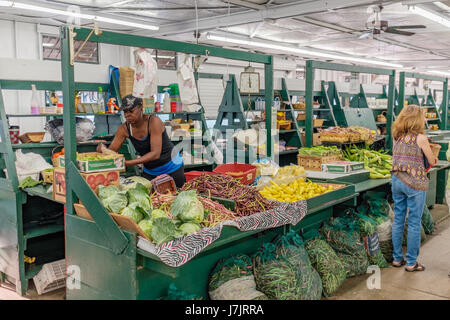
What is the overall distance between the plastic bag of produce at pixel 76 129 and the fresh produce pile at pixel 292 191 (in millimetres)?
2193

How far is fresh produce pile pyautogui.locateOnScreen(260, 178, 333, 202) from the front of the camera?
4.05m

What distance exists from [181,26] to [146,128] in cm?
801

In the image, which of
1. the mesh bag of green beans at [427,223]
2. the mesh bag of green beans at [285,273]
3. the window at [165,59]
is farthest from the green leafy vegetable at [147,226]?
the window at [165,59]

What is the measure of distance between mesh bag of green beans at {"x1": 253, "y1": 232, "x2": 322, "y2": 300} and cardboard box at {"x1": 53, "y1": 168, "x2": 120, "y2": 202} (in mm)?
1365

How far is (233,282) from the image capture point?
3.27 m

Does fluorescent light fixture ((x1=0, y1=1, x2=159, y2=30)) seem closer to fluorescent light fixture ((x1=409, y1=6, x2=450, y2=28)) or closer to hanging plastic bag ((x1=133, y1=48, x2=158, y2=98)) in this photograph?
hanging plastic bag ((x1=133, y1=48, x2=158, y2=98))

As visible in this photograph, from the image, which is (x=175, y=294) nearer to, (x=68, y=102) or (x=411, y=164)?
(x=68, y=102)

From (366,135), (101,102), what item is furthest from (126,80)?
(366,135)

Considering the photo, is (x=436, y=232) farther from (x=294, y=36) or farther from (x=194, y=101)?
(x=294, y=36)

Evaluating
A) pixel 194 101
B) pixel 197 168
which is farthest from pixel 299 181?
pixel 197 168

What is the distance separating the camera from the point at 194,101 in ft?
16.4

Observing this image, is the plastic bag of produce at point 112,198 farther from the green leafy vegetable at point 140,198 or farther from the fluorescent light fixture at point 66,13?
the fluorescent light fixture at point 66,13

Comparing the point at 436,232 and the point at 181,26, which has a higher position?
the point at 181,26

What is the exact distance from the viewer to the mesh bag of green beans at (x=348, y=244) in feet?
14.5
